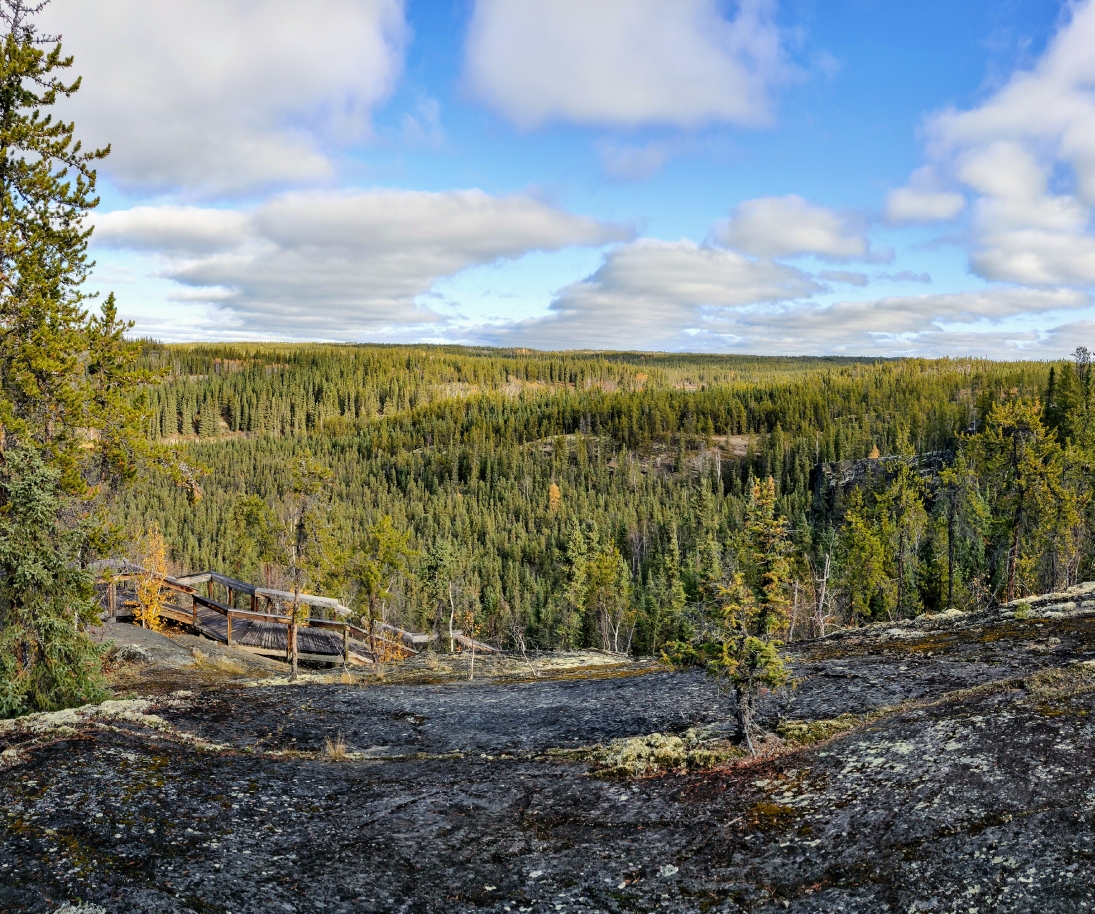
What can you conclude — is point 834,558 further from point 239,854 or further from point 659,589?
point 239,854

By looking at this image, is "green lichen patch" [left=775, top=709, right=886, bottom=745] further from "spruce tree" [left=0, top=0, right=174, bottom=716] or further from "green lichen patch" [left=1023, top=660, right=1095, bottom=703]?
"spruce tree" [left=0, top=0, right=174, bottom=716]

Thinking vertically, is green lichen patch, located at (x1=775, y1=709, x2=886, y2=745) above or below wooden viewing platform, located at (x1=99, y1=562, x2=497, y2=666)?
above

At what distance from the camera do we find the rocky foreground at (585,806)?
24.4 ft

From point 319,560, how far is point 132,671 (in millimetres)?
9587

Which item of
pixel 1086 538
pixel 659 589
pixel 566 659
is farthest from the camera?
pixel 659 589

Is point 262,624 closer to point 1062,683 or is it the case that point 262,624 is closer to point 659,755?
point 659,755

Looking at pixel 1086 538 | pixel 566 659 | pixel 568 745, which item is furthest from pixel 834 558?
pixel 568 745

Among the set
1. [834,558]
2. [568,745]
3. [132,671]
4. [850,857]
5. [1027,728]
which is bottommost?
[834,558]

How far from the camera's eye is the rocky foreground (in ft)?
24.4

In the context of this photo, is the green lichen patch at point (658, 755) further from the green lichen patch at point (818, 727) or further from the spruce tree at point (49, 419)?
the spruce tree at point (49, 419)

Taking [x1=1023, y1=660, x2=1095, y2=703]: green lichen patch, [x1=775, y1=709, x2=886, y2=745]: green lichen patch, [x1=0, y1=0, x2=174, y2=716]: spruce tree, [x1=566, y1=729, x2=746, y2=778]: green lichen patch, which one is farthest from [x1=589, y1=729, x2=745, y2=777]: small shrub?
[x1=0, y1=0, x2=174, y2=716]: spruce tree

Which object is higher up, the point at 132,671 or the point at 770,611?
the point at 770,611

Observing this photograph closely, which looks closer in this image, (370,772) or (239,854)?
(239,854)

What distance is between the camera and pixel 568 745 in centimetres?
1424
